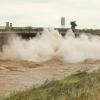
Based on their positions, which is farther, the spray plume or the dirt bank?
the spray plume

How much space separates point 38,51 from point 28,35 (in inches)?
314

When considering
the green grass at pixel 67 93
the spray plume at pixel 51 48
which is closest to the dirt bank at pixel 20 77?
the green grass at pixel 67 93

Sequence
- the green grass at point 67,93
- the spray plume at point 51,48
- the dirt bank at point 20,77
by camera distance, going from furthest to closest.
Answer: the spray plume at point 51,48 < the dirt bank at point 20,77 < the green grass at point 67,93

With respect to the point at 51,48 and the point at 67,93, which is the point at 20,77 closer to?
the point at 67,93

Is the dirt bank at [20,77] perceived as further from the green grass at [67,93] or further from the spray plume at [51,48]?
the spray plume at [51,48]

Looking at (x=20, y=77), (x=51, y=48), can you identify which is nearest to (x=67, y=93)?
(x=20, y=77)

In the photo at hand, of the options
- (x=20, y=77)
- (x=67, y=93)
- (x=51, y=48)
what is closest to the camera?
(x=67, y=93)

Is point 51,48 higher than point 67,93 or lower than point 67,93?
lower

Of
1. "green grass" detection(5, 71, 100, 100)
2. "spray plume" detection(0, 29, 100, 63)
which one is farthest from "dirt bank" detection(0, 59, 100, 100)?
"spray plume" detection(0, 29, 100, 63)

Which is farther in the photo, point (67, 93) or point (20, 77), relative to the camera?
point (20, 77)

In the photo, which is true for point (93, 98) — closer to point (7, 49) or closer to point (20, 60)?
point (20, 60)

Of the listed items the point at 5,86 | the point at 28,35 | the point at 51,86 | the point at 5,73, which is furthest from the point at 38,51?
the point at 51,86

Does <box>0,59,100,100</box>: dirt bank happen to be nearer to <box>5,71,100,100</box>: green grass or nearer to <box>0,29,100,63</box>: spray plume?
<box>5,71,100,100</box>: green grass

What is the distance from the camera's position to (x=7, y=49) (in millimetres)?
50312
